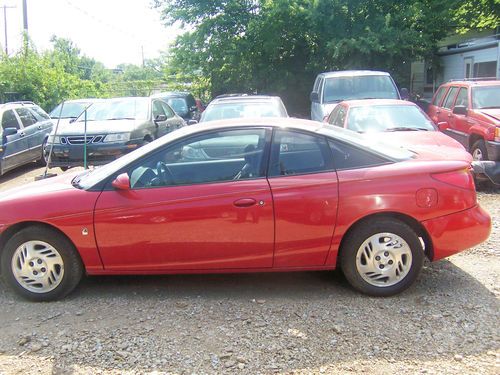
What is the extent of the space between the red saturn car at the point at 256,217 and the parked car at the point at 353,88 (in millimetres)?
7499

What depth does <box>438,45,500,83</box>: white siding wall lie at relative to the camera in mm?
14095

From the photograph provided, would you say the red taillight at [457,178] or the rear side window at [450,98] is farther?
the rear side window at [450,98]

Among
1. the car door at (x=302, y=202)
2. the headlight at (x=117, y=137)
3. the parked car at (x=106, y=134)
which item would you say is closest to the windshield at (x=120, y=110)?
the parked car at (x=106, y=134)

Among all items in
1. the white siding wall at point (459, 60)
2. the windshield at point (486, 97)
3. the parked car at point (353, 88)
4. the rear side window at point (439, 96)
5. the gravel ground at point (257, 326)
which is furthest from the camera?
the white siding wall at point (459, 60)

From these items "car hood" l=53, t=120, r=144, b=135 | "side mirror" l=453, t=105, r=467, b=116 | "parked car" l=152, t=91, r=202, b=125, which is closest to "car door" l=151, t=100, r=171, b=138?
"car hood" l=53, t=120, r=144, b=135

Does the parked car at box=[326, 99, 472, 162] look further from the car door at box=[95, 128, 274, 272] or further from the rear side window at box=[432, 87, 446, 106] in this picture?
the car door at box=[95, 128, 274, 272]

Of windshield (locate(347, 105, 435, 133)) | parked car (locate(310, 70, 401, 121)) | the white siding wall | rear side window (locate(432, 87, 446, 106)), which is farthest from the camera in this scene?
the white siding wall

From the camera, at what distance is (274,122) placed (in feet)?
13.9

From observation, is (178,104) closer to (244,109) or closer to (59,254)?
(244,109)

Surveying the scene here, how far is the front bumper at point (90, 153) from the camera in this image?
9.14 metres

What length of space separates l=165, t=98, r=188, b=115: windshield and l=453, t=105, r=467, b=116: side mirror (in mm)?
10032

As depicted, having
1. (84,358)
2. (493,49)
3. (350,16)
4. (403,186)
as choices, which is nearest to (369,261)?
(403,186)

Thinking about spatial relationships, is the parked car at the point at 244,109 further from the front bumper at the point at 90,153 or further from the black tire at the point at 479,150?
the black tire at the point at 479,150

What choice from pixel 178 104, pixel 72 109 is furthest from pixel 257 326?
pixel 178 104
